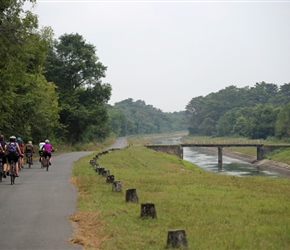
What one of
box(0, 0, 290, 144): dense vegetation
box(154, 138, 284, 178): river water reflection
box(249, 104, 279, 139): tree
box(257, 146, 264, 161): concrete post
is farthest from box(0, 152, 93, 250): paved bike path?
box(249, 104, 279, 139): tree

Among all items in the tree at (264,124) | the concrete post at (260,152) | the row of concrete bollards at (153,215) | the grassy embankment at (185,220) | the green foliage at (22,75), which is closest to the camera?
the row of concrete bollards at (153,215)

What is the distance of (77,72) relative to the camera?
59531mm

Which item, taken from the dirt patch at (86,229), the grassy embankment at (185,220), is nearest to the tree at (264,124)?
the grassy embankment at (185,220)

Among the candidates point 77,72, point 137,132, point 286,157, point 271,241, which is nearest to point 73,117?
point 77,72

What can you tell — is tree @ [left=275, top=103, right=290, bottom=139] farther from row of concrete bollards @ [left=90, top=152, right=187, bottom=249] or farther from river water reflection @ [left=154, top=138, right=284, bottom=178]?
row of concrete bollards @ [left=90, top=152, right=187, bottom=249]

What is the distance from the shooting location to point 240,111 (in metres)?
137

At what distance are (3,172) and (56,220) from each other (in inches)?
367

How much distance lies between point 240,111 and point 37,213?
129 meters

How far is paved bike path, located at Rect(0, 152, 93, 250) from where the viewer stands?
884 cm

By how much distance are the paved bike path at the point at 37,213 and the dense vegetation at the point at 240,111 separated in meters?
86.5

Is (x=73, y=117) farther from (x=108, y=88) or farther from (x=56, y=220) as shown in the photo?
(x=56, y=220)

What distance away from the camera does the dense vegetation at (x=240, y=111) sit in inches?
4203

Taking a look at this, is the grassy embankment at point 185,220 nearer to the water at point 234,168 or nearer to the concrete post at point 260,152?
the water at point 234,168

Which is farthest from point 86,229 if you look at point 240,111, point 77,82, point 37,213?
point 240,111
